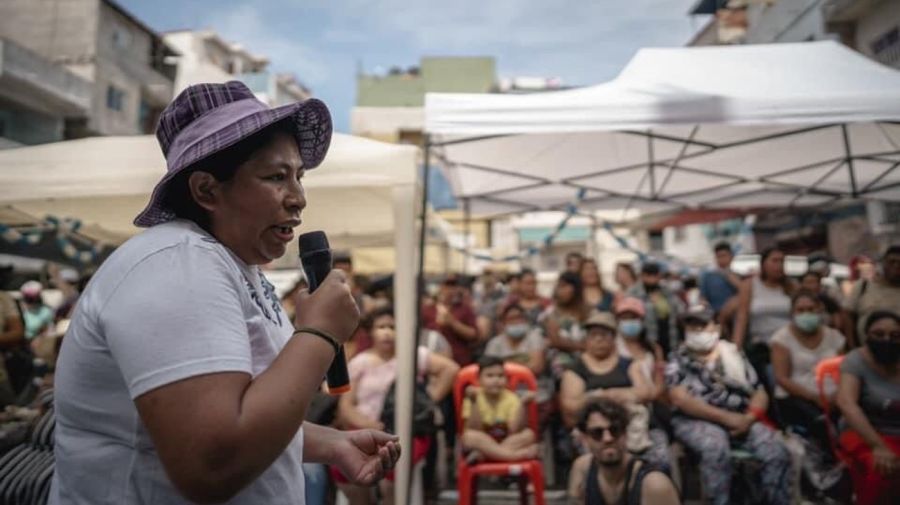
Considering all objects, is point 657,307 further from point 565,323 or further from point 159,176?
point 159,176

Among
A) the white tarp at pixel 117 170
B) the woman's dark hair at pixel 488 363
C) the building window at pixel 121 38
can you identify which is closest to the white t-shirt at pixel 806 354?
the woman's dark hair at pixel 488 363

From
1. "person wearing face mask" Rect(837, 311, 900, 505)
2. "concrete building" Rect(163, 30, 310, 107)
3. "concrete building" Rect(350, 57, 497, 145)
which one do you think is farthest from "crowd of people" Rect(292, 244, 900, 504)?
"concrete building" Rect(350, 57, 497, 145)

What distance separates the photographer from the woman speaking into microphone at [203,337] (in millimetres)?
746

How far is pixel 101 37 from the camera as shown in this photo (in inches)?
819

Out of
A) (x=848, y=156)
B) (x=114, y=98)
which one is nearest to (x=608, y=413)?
(x=848, y=156)

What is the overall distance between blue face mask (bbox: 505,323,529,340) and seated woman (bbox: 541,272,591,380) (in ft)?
0.85

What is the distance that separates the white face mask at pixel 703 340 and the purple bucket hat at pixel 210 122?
147 inches

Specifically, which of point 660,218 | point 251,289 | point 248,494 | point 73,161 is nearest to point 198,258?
point 251,289

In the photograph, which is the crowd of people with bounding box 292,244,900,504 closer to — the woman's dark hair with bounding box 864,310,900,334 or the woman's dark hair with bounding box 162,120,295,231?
the woman's dark hair with bounding box 864,310,900,334

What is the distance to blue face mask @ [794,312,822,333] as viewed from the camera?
4336mm

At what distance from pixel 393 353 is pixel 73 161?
98.1 inches

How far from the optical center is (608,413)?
131 inches

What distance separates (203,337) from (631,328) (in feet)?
13.6

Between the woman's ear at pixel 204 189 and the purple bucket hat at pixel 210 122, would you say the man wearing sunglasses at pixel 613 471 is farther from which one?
the woman's ear at pixel 204 189
